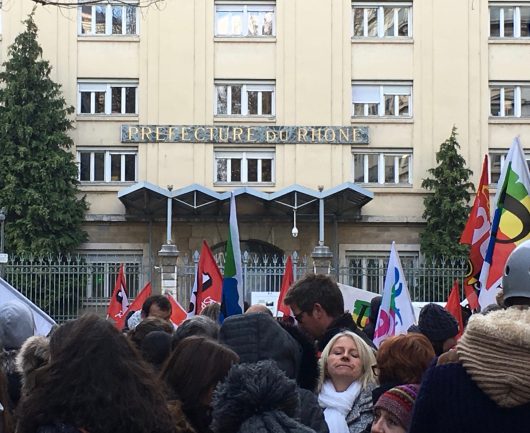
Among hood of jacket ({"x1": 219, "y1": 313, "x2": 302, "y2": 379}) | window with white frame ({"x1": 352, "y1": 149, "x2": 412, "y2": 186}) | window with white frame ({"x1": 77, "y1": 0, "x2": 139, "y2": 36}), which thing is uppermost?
window with white frame ({"x1": 77, "y1": 0, "x2": 139, "y2": 36})

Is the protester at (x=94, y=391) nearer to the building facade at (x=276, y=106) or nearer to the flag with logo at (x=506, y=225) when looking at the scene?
the flag with logo at (x=506, y=225)

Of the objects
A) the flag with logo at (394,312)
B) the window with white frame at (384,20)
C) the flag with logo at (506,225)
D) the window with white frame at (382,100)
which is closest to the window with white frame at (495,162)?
the window with white frame at (382,100)

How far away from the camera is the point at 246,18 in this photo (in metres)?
31.1

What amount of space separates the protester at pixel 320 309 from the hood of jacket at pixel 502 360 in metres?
2.89

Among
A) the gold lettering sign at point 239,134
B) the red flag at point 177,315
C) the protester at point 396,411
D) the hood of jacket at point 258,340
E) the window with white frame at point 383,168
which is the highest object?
the gold lettering sign at point 239,134

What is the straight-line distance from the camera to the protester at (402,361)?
17.5 ft

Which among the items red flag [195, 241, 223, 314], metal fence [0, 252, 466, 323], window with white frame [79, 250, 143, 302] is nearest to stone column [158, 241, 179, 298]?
metal fence [0, 252, 466, 323]

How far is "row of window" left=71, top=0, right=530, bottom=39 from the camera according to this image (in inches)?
1222

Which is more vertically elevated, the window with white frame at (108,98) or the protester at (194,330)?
the window with white frame at (108,98)

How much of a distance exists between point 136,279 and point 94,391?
→ 83.4ft

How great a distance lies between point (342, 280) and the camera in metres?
28.7

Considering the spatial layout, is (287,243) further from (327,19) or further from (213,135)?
(327,19)

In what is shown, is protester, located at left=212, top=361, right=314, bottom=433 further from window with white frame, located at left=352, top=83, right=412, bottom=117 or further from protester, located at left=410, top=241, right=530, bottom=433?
window with white frame, located at left=352, top=83, right=412, bottom=117

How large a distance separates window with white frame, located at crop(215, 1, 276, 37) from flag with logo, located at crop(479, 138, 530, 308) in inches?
918
